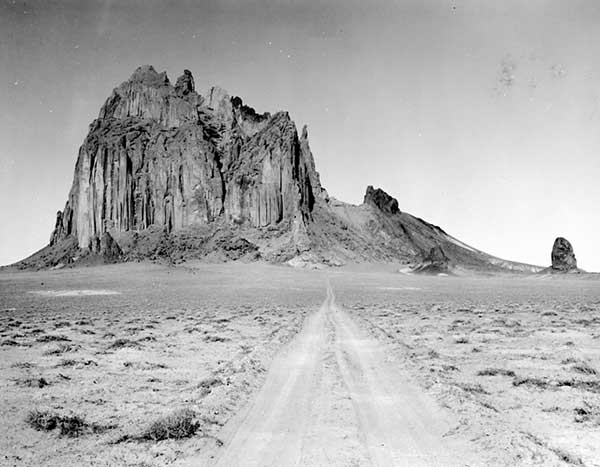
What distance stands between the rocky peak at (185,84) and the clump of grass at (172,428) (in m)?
184

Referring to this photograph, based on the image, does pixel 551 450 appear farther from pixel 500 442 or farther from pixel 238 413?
pixel 238 413

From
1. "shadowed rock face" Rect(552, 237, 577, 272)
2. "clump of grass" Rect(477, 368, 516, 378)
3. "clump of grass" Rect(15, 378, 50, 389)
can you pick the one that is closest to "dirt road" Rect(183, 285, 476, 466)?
"clump of grass" Rect(477, 368, 516, 378)

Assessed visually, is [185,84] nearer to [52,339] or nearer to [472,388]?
[52,339]

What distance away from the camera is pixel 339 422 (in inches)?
267

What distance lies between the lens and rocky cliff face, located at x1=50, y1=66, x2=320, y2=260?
148 m

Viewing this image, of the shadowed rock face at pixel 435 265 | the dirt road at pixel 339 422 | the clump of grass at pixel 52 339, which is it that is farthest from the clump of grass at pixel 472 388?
the shadowed rock face at pixel 435 265

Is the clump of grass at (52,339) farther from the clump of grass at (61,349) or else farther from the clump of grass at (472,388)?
the clump of grass at (472,388)

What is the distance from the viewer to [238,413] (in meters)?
7.36

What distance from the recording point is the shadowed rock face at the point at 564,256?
96.8m

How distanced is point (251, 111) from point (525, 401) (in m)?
189

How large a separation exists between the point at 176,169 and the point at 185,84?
142 feet

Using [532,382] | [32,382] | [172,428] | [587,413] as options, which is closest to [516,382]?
[532,382]

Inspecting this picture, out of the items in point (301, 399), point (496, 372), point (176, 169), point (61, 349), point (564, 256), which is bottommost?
point (496, 372)

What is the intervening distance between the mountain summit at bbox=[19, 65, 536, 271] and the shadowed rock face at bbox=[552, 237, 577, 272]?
3918cm
